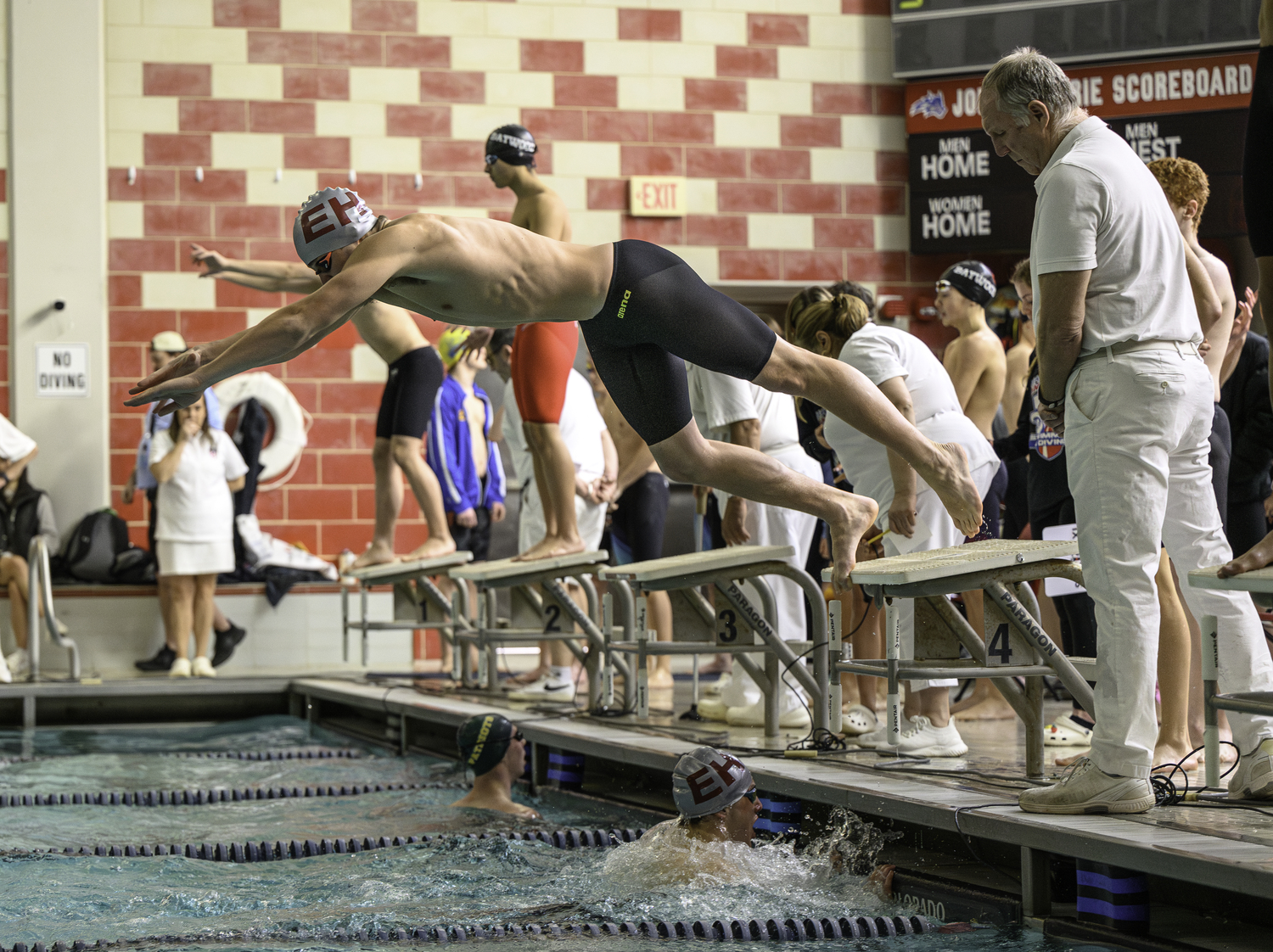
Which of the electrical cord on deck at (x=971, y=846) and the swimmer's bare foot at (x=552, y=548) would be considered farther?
the swimmer's bare foot at (x=552, y=548)

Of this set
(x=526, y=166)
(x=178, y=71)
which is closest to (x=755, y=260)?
(x=178, y=71)

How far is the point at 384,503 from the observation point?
738 centimetres

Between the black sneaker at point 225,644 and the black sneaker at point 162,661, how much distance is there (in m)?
0.35

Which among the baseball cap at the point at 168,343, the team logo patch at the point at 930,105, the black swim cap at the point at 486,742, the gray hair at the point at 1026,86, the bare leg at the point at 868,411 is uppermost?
the team logo patch at the point at 930,105

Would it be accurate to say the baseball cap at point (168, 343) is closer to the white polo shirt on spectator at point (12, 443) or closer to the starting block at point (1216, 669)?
the white polo shirt on spectator at point (12, 443)

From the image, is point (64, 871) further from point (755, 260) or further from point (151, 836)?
point (755, 260)

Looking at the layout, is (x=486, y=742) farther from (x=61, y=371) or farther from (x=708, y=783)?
(x=61, y=371)

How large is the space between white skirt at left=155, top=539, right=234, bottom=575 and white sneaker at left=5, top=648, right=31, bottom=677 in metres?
1.07

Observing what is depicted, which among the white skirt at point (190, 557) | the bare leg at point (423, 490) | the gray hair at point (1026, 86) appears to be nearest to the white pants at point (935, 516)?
the gray hair at point (1026, 86)

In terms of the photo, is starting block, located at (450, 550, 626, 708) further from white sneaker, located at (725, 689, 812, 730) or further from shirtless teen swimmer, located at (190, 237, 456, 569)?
white sneaker, located at (725, 689, 812, 730)

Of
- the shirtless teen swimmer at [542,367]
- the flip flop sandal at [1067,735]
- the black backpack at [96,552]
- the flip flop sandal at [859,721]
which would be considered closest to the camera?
the flip flop sandal at [1067,735]

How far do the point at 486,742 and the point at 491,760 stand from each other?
70 mm

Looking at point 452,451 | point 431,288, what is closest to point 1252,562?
point 431,288

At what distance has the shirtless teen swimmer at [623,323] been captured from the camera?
3.50 m
